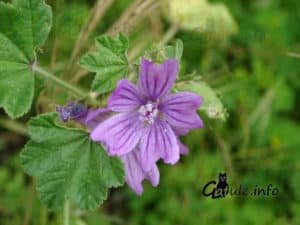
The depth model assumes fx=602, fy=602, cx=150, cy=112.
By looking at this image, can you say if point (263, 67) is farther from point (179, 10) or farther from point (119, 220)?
point (119, 220)

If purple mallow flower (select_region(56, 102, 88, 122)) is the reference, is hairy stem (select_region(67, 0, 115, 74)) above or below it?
below

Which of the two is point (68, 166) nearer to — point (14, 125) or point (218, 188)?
→ point (218, 188)

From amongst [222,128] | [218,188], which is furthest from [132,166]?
[222,128]

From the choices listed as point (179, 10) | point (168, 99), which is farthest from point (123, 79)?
point (179, 10)

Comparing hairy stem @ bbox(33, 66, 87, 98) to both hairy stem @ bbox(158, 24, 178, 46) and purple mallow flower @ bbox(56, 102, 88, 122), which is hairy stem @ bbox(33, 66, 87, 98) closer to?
purple mallow flower @ bbox(56, 102, 88, 122)

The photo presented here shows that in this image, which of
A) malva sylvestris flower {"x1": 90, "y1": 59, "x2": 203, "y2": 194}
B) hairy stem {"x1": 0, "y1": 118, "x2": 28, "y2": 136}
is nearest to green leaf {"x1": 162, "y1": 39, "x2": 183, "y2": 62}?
malva sylvestris flower {"x1": 90, "y1": 59, "x2": 203, "y2": 194}

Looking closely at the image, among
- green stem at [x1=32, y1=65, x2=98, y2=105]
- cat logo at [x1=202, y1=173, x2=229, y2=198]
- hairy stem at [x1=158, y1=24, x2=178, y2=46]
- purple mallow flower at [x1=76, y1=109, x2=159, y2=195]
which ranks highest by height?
green stem at [x1=32, y1=65, x2=98, y2=105]
